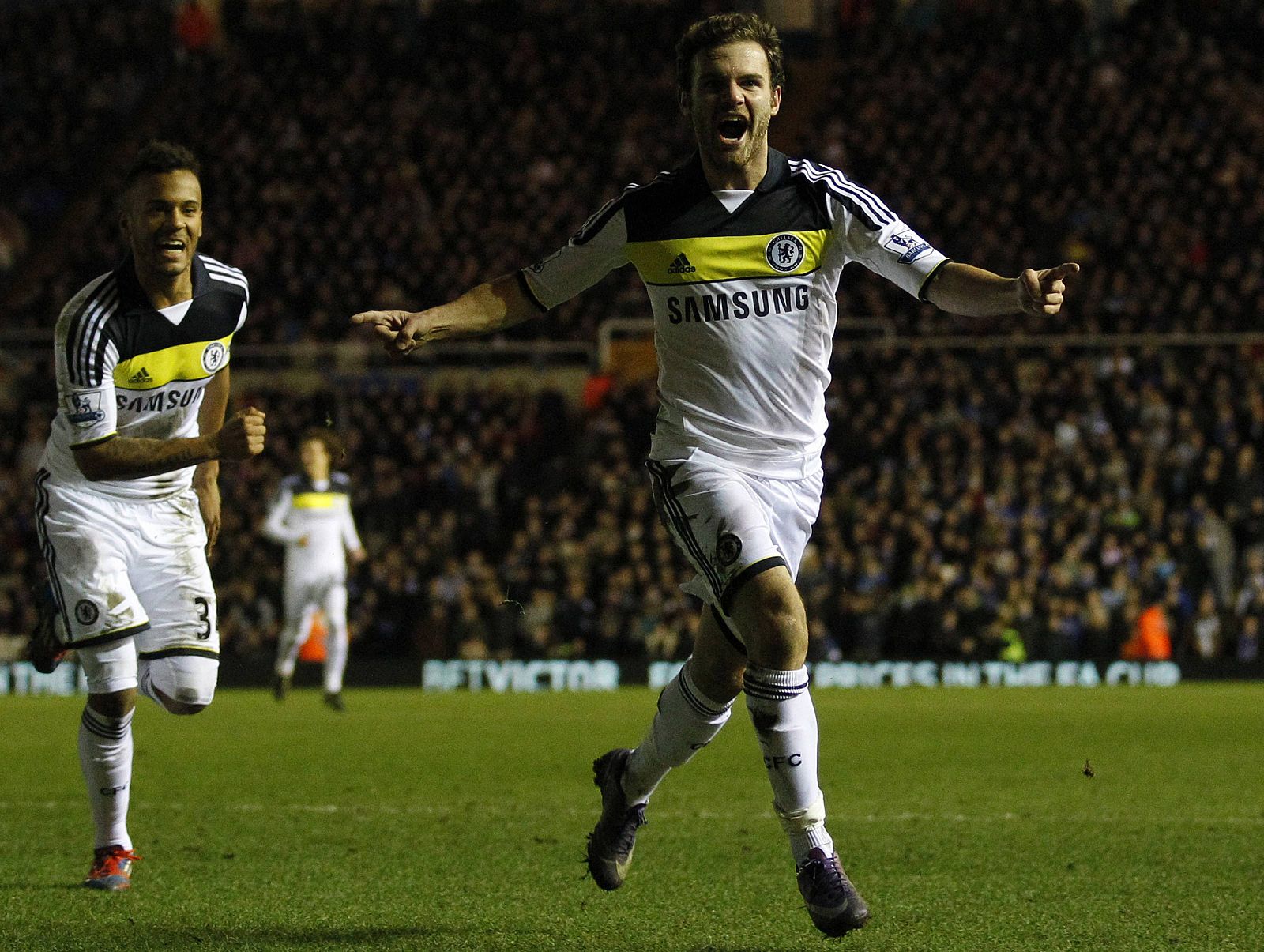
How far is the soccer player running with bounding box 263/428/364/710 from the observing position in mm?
16812

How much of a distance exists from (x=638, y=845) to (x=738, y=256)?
3.02 m

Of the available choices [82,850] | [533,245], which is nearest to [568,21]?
[533,245]

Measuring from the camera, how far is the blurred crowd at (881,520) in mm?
20625

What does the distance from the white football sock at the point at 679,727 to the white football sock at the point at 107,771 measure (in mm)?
1978

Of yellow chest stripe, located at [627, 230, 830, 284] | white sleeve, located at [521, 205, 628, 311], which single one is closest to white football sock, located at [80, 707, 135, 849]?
white sleeve, located at [521, 205, 628, 311]

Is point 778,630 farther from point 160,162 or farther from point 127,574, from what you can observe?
point 160,162

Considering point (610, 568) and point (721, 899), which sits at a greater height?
point (721, 899)

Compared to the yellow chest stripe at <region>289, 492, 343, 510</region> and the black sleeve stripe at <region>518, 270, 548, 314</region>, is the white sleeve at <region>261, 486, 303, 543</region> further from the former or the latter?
the black sleeve stripe at <region>518, 270, 548, 314</region>

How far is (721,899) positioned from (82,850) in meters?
2.85

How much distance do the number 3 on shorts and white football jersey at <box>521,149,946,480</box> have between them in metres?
2.07

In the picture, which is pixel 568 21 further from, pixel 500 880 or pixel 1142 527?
pixel 500 880

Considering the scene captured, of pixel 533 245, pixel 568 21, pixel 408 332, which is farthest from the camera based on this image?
pixel 568 21

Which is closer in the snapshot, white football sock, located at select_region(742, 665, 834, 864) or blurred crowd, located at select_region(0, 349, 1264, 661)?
white football sock, located at select_region(742, 665, 834, 864)

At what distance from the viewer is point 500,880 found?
21.5 ft
